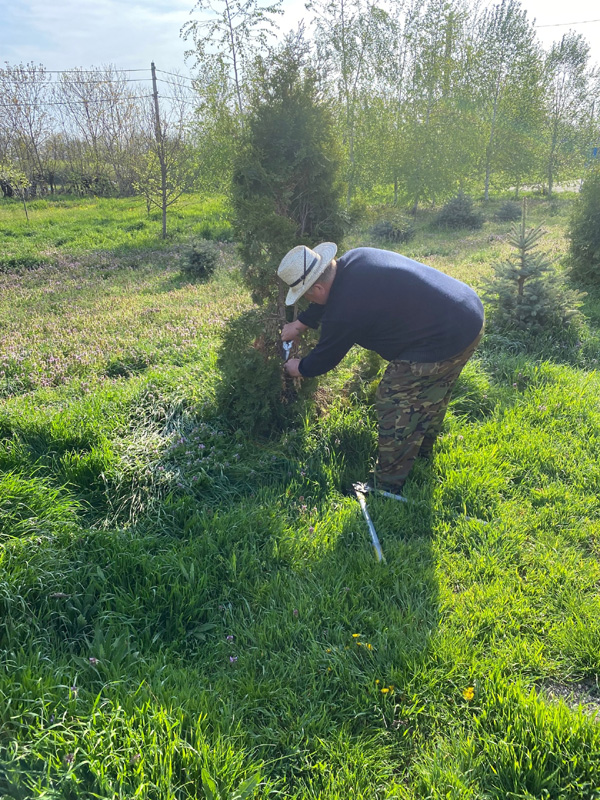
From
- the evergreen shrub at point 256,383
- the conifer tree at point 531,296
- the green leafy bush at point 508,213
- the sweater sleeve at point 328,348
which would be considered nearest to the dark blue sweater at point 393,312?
the sweater sleeve at point 328,348

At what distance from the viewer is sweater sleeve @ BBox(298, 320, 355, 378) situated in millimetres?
3529

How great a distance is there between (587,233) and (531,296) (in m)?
3.81

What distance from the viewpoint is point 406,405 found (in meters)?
3.80

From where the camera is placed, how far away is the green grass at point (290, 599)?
77.5 inches

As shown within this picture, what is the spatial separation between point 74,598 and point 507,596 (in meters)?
2.50

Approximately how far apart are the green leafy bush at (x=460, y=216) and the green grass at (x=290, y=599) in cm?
1690

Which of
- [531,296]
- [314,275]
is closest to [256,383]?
[314,275]

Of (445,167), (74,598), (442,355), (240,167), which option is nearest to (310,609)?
(74,598)

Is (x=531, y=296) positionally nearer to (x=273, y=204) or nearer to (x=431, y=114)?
(x=273, y=204)

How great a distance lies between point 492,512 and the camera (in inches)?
141

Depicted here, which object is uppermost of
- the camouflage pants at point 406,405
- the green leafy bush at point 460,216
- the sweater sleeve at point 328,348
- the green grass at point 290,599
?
the green leafy bush at point 460,216

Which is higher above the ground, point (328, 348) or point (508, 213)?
point (508, 213)

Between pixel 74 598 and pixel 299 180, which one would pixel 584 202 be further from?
pixel 74 598

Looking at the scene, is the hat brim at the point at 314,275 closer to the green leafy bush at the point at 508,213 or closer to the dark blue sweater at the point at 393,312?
the dark blue sweater at the point at 393,312
